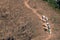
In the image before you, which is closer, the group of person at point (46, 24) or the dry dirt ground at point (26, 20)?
the dry dirt ground at point (26, 20)

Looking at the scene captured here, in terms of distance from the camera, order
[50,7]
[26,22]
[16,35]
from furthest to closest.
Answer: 1. [50,7]
2. [26,22]
3. [16,35]

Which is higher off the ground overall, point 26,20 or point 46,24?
point 26,20

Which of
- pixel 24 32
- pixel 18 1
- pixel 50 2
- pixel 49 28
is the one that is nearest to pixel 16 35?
pixel 24 32

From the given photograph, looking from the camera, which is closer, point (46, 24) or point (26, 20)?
point (26, 20)

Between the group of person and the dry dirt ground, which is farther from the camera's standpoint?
the group of person

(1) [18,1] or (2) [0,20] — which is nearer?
→ (2) [0,20]

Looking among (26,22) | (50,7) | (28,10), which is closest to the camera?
(26,22)

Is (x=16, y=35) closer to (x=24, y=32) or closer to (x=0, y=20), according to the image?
(x=24, y=32)

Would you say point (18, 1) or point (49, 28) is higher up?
point (18, 1)
